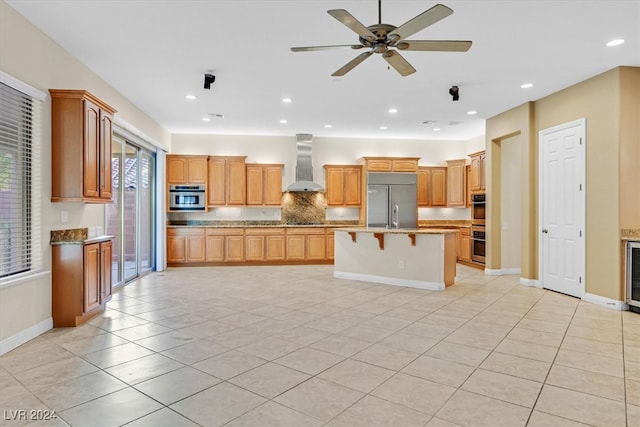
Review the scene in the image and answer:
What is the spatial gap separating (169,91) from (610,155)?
621 centimetres

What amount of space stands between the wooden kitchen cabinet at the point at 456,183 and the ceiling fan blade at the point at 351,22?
6.79 meters

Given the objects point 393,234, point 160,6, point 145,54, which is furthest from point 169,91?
point 393,234

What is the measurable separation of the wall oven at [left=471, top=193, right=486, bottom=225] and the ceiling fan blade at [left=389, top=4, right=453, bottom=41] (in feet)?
18.7

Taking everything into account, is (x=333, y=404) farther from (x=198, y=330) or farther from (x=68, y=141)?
(x=68, y=141)

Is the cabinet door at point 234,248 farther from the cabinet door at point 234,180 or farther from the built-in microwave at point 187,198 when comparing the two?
the built-in microwave at point 187,198

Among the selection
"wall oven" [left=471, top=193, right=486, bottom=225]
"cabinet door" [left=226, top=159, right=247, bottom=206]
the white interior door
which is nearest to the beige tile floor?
the white interior door

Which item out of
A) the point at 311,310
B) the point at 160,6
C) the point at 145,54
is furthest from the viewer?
the point at 311,310

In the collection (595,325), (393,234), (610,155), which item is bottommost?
(595,325)

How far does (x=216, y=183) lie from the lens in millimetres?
8586

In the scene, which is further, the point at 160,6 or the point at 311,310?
the point at 311,310

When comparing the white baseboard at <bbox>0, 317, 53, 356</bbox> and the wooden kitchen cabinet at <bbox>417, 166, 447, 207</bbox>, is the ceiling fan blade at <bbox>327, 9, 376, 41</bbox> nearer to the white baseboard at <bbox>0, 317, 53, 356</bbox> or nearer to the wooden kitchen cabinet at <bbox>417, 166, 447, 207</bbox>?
the white baseboard at <bbox>0, 317, 53, 356</bbox>

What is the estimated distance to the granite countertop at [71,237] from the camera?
396 cm

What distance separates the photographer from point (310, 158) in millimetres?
8945

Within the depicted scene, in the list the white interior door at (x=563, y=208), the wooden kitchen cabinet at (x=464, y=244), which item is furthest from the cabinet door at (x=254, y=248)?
the white interior door at (x=563, y=208)
